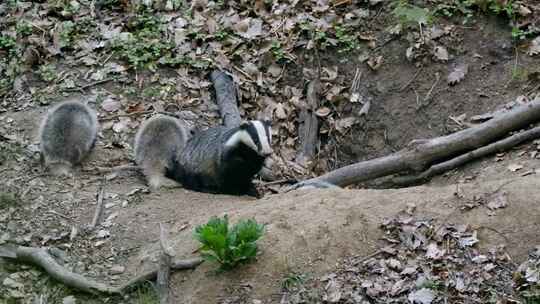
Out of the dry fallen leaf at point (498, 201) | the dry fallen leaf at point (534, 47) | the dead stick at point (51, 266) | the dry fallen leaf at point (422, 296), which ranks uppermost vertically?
the dry fallen leaf at point (498, 201)

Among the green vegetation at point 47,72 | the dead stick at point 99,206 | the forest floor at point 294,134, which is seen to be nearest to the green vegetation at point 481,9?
the forest floor at point 294,134

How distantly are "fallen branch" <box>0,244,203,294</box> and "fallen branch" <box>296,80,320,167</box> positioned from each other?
111 inches

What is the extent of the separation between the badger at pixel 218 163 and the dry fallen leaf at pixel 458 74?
70.6 inches

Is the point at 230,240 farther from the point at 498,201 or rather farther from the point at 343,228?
the point at 498,201

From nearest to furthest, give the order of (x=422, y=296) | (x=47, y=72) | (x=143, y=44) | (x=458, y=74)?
(x=422, y=296), (x=458, y=74), (x=47, y=72), (x=143, y=44)

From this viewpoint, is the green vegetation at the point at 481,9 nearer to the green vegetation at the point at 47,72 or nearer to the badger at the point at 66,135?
the badger at the point at 66,135

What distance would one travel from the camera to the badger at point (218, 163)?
666 cm

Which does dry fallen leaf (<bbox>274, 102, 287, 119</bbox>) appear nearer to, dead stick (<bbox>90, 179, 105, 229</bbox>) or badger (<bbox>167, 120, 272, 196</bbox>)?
badger (<bbox>167, 120, 272, 196</bbox>)

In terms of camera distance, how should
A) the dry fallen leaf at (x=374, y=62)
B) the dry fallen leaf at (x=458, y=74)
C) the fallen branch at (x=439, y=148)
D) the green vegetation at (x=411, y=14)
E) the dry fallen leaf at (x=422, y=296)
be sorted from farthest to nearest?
the dry fallen leaf at (x=374, y=62) < the green vegetation at (x=411, y=14) < the dry fallen leaf at (x=458, y=74) < the fallen branch at (x=439, y=148) < the dry fallen leaf at (x=422, y=296)

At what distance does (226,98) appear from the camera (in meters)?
7.62

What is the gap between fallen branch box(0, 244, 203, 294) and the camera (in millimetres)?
4844

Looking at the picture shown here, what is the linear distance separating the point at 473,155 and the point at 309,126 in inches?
81.8

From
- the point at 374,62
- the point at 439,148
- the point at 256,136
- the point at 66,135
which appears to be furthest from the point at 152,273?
the point at 374,62

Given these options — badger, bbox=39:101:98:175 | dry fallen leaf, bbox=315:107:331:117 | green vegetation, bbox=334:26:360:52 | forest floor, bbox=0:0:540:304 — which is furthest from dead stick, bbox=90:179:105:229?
green vegetation, bbox=334:26:360:52
